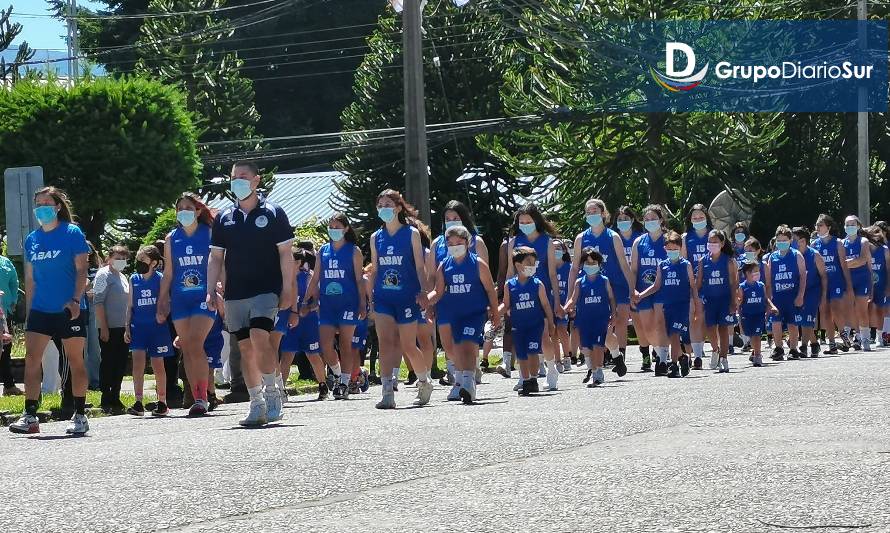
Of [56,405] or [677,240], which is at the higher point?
[677,240]

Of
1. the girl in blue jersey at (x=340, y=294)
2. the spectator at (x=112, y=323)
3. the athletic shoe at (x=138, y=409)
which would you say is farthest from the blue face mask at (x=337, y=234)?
the athletic shoe at (x=138, y=409)

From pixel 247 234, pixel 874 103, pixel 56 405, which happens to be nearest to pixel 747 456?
pixel 247 234

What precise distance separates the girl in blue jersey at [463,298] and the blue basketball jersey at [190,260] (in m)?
1.99

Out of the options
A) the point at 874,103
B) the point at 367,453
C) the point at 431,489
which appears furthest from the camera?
the point at 874,103

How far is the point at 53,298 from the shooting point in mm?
11812

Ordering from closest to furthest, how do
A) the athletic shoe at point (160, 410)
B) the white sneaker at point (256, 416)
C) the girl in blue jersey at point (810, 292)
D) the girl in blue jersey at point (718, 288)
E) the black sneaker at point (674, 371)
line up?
the white sneaker at point (256, 416)
the athletic shoe at point (160, 410)
the black sneaker at point (674, 371)
the girl in blue jersey at point (718, 288)
the girl in blue jersey at point (810, 292)

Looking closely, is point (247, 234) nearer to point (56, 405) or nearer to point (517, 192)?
point (56, 405)

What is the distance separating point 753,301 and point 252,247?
1000cm

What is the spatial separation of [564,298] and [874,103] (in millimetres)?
25451

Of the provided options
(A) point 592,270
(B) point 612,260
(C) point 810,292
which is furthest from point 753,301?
(A) point 592,270

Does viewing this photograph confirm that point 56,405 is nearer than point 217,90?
Yes

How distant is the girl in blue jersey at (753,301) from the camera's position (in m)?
19.9

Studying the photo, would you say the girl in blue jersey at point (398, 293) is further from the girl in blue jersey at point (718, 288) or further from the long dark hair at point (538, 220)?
the girl in blue jersey at point (718, 288)

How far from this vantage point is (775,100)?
38.8 meters
